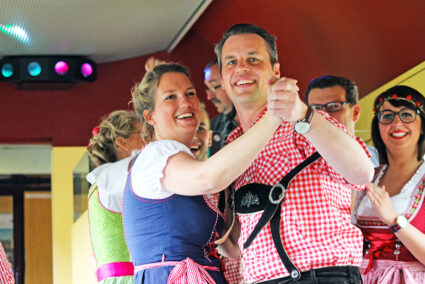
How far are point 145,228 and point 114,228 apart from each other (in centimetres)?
102

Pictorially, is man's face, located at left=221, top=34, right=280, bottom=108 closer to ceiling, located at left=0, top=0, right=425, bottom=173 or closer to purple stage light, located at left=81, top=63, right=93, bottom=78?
ceiling, located at left=0, top=0, right=425, bottom=173

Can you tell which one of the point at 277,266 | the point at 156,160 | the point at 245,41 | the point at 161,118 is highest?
the point at 245,41

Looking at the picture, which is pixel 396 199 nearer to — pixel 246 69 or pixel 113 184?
pixel 246 69

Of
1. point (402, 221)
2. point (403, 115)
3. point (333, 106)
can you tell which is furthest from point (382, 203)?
point (333, 106)

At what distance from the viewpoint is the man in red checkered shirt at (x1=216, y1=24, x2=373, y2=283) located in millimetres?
1828

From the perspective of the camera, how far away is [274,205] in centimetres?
197

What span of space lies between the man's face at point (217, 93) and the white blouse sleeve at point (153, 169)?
1.66 metres

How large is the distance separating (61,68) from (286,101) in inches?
235

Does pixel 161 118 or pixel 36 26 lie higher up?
pixel 36 26

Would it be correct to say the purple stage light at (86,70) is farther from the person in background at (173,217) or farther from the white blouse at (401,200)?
the person in background at (173,217)

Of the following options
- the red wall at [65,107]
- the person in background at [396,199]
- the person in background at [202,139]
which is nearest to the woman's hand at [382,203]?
the person in background at [396,199]

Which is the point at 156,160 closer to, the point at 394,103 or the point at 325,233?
the point at 325,233

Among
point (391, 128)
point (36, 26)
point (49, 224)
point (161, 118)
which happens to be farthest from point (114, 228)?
point (49, 224)

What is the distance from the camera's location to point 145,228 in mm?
2229
